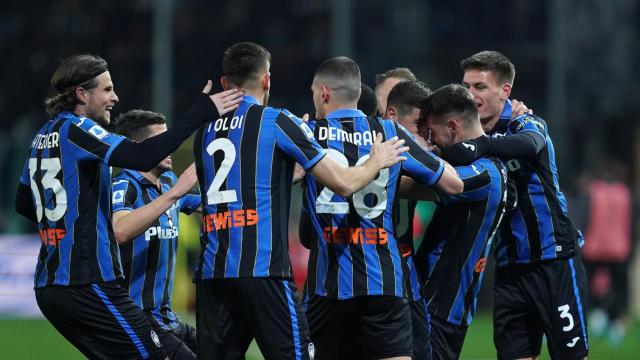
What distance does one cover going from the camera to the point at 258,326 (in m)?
6.10

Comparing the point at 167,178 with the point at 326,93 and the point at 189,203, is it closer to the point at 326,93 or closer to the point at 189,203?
the point at 189,203

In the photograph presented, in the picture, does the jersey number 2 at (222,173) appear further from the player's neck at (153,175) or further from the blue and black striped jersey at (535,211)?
the blue and black striped jersey at (535,211)

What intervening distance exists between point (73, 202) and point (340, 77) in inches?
62.7

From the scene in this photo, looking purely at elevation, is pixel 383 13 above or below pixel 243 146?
above

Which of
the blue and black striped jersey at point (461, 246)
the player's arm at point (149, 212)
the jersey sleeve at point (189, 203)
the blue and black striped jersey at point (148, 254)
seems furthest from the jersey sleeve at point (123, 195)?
the blue and black striped jersey at point (461, 246)

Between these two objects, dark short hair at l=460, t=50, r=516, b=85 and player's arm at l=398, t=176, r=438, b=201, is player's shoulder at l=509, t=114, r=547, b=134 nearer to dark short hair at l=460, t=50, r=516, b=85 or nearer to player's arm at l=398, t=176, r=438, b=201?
dark short hair at l=460, t=50, r=516, b=85

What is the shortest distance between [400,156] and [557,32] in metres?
13.5

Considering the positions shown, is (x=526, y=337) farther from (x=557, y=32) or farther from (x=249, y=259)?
(x=557, y=32)

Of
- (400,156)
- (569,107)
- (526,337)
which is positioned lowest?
(526,337)

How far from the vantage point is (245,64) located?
626 cm

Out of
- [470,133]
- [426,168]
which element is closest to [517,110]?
[470,133]

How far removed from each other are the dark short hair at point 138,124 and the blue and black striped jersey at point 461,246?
1.90 meters

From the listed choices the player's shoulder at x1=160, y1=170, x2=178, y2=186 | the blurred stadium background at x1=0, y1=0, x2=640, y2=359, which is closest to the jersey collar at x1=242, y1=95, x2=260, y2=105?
the player's shoulder at x1=160, y1=170, x2=178, y2=186

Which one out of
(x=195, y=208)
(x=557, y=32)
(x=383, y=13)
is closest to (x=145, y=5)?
(x=383, y=13)
